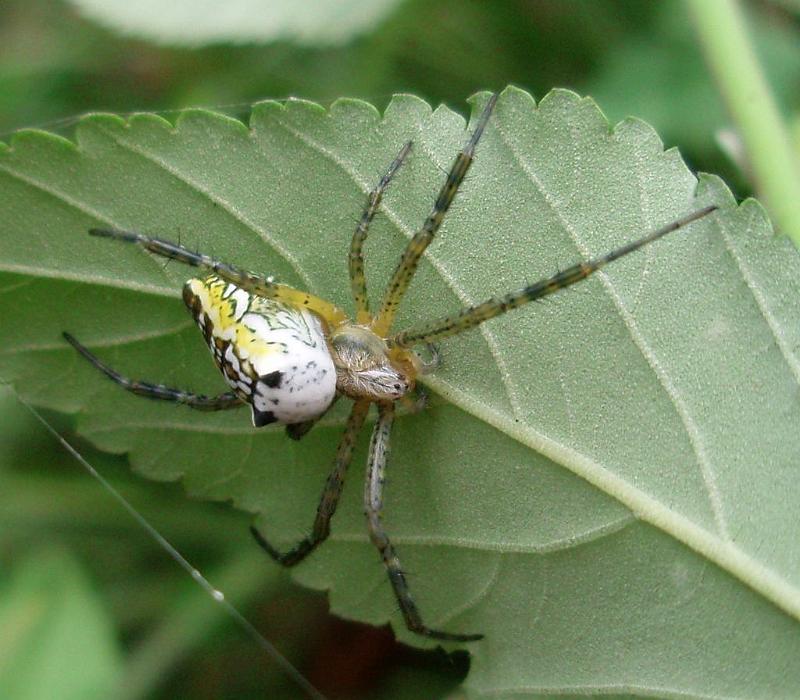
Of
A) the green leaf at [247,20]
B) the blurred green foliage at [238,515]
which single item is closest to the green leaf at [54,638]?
the blurred green foliage at [238,515]

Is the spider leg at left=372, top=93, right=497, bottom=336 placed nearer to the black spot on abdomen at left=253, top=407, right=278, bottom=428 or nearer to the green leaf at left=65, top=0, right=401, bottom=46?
the black spot on abdomen at left=253, top=407, right=278, bottom=428

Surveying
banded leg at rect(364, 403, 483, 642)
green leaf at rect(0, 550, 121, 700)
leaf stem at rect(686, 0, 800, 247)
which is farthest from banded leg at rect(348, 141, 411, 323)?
green leaf at rect(0, 550, 121, 700)

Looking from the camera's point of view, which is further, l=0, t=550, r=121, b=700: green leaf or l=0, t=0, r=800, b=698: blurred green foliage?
l=0, t=0, r=800, b=698: blurred green foliage

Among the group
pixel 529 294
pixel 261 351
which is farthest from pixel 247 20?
pixel 529 294

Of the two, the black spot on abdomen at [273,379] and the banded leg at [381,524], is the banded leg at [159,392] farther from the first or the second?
the banded leg at [381,524]

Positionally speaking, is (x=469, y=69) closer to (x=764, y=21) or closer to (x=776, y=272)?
(x=764, y=21)

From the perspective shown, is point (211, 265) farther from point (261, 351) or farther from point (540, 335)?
point (540, 335)

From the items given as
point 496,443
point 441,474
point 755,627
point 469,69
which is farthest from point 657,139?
point 469,69
